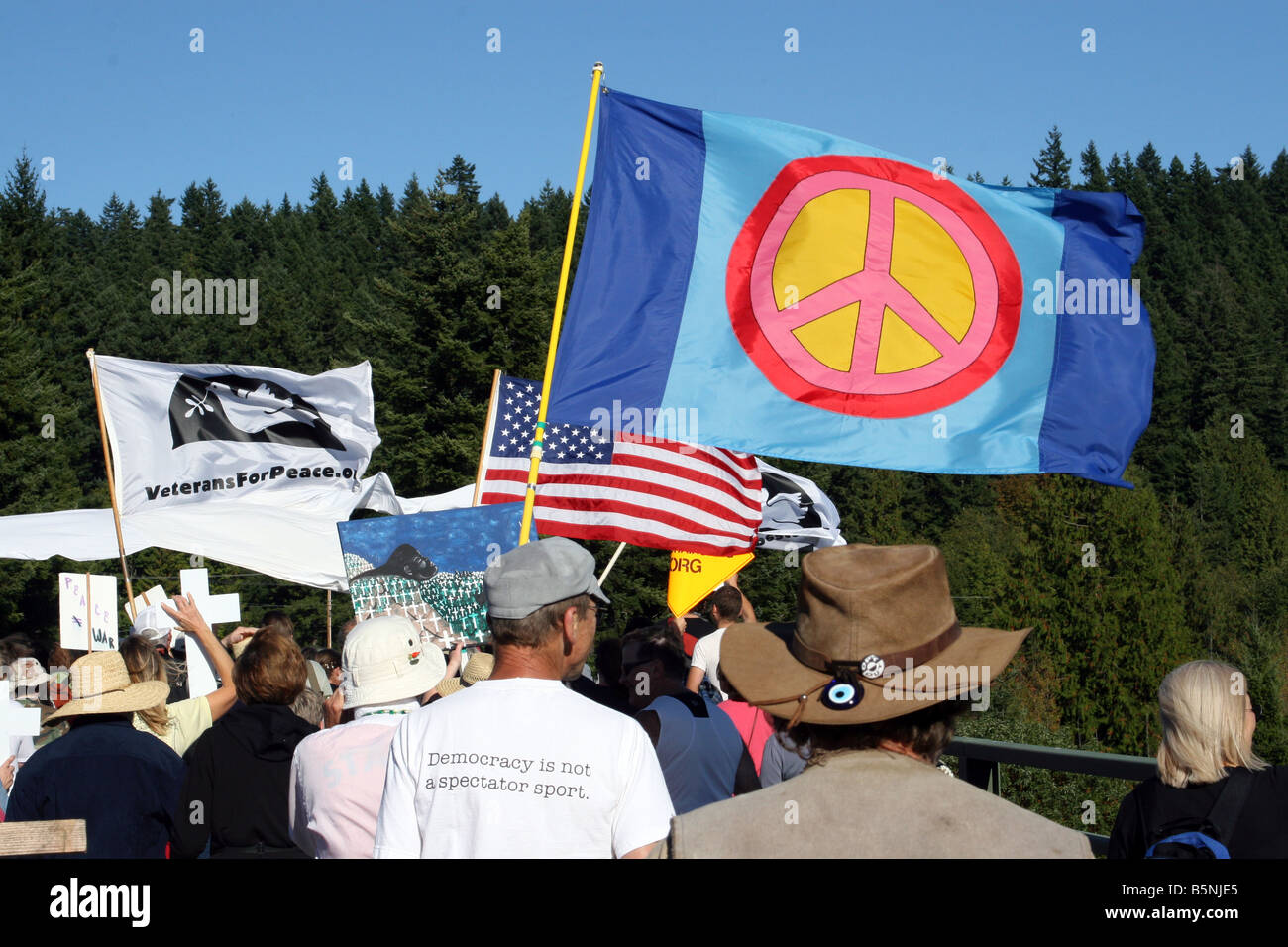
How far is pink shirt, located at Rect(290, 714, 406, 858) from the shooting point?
3980 mm

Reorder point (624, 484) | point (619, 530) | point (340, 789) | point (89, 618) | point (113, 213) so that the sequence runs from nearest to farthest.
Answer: point (340, 789)
point (89, 618)
point (619, 530)
point (624, 484)
point (113, 213)

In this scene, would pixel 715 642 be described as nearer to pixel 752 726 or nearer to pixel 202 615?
pixel 752 726

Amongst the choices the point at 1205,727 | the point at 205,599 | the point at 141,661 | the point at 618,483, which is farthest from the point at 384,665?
the point at 618,483

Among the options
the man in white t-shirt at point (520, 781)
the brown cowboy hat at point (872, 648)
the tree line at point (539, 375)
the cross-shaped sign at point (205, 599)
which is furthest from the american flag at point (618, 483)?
the tree line at point (539, 375)

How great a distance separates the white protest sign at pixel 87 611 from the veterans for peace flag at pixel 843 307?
4373mm

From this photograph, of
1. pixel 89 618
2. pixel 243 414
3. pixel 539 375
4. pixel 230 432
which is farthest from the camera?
pixel 539 375

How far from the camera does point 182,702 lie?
5.89 metres

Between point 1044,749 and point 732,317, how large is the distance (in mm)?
3020

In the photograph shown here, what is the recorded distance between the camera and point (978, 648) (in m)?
2.51

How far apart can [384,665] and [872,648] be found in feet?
7.40

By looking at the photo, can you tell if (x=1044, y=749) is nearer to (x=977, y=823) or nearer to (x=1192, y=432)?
(x=977, y=823)

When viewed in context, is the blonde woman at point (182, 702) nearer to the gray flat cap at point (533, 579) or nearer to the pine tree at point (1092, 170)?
the gray flat cap at point (533, 579)

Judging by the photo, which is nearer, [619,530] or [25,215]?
[619,530]

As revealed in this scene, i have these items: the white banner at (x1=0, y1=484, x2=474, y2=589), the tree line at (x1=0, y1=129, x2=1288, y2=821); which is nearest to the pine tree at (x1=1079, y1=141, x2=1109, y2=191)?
the tree line at (x1=0, y1=129, x2=1288, y2=821)
